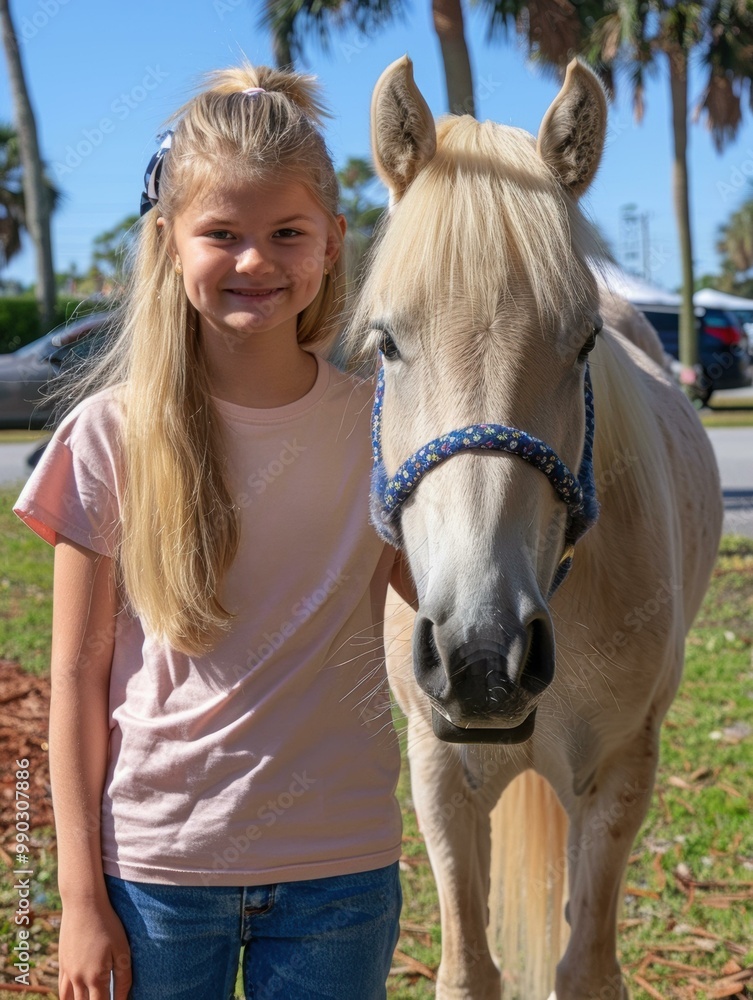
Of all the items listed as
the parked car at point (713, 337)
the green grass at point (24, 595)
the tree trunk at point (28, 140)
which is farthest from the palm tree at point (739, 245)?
the green grass at point (24, 595)

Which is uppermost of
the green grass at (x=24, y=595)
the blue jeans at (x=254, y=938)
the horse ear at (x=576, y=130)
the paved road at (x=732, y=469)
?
the horse ear at (x=576, y=130)

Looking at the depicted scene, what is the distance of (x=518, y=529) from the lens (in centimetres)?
153

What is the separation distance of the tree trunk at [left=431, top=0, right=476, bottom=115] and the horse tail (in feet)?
16.1

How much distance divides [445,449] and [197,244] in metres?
0.57

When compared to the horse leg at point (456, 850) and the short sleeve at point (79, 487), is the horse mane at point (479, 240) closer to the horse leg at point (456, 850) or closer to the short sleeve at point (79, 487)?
the short sleeve at point (79, 487)

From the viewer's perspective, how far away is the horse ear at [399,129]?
1.86 metres

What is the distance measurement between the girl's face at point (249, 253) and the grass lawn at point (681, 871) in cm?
222

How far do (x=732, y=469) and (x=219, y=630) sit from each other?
10709mm

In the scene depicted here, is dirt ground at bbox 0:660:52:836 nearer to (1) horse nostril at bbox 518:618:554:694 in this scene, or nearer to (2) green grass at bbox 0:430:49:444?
(1) horse nostril at bbox 518:618:554:694

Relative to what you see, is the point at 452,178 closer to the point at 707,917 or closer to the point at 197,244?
the point at 197,244

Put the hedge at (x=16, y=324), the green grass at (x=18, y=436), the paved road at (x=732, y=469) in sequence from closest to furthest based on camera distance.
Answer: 1. the paved road at (x=732, y=469)
2. the green grass at (x=18, y=436)
3. the hedge at (x=16, y=324)

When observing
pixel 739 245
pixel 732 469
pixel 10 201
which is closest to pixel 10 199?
pixel 10 201

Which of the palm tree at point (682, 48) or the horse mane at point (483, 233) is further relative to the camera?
the palm tree at point (682, 48)

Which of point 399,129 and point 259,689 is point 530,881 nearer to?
point 259,689
